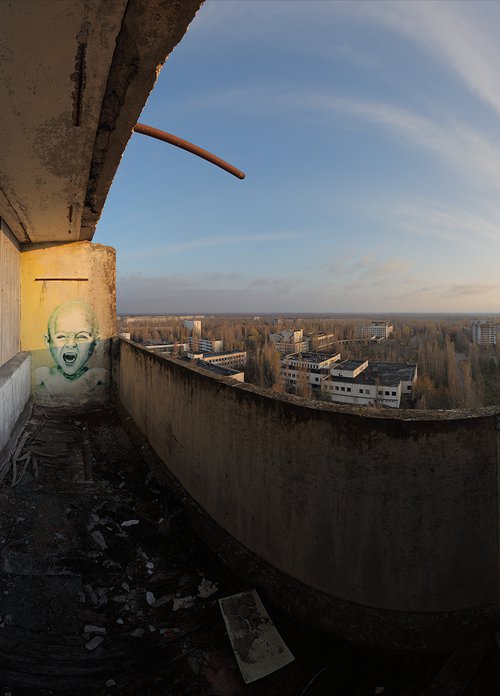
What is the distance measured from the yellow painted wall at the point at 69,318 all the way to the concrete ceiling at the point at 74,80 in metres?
3.28

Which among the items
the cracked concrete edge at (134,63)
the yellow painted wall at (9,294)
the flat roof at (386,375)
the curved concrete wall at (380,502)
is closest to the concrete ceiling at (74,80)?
the cracked concrete edge at (134,63)

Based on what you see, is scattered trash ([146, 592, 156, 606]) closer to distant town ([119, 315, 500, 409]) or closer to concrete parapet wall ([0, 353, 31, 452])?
concrete parapet wall ([0, 353, 31, 452])

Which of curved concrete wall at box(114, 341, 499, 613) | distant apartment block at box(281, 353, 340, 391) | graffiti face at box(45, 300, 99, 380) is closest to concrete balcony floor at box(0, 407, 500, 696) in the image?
curved concrete wall at box(114, 341, 499, 613)

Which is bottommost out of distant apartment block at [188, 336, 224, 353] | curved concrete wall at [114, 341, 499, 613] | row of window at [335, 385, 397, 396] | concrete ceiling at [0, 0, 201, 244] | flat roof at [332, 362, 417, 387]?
row of window at [335, 385, 397, 396]

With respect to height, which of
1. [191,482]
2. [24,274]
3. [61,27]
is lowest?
[191,482]

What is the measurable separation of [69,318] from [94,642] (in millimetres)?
6267

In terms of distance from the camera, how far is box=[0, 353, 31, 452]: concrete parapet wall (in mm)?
4336

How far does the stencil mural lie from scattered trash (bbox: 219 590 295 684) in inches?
234

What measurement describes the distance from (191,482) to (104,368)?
4.81 metres

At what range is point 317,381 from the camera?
4366 cm

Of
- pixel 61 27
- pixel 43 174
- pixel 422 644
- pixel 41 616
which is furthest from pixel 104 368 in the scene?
pixel 422 644

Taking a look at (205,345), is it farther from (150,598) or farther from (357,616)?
(357,616)

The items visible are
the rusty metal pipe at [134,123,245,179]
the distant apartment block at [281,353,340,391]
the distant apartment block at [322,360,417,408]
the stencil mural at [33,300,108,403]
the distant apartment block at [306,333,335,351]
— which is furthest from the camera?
the distant apartment block at [306,333,335,351]

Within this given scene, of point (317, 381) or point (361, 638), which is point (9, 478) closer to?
point (361, 638)
